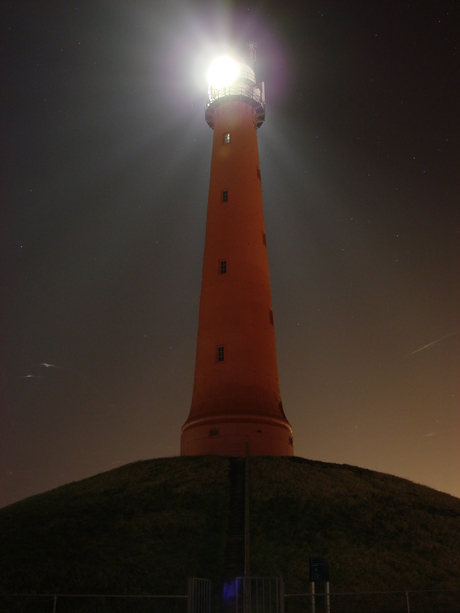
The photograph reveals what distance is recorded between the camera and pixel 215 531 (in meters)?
19.8

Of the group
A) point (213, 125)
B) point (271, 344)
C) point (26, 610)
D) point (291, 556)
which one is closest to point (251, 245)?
point (271, 344)

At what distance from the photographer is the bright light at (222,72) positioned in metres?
37.6

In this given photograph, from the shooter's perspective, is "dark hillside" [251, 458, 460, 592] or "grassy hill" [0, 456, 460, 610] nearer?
"grassy hill" [0, 456, 460, 610]

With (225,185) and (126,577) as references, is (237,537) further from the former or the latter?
(225,185)

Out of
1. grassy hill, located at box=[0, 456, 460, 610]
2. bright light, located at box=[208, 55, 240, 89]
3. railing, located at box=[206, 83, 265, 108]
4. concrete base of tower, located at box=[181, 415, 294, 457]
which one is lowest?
grassy hill, located at box=[0, 456, 460, 610]

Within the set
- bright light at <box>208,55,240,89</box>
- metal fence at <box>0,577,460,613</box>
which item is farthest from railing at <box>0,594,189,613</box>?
bright light at <box>208,55,240,89</box>

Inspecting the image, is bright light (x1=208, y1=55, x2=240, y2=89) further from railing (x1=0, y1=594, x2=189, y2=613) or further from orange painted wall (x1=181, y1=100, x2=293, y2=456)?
railing (x1=0, y1=594, x2=189, y2=613)

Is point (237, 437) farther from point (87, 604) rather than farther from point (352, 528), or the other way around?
point (87, 604)

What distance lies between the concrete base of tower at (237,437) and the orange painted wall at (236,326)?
46mm

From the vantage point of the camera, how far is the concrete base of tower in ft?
96.1

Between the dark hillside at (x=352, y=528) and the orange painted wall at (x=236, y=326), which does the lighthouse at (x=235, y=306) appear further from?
the dark hillside at (x=352, y=528)

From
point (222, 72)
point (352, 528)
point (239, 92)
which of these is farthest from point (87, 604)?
point (222, 72)

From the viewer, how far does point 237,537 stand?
768 inches

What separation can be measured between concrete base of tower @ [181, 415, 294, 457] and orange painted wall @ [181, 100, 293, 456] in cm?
5
